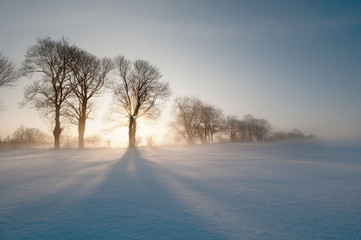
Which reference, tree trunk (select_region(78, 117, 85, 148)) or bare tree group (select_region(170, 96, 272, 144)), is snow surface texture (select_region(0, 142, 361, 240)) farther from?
bare tree group (select_region(170, 96, 272, 144))

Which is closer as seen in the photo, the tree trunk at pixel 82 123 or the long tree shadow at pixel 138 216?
the long tree shadow at pixel 138 216

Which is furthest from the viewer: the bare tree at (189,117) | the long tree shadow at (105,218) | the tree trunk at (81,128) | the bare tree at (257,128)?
the bare tree at (257,128)

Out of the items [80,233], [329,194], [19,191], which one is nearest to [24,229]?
[80,233]

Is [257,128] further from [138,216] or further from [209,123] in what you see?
[138,216]

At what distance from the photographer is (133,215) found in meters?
2.18

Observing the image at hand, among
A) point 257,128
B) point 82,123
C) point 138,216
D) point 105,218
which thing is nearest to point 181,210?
point 138,216

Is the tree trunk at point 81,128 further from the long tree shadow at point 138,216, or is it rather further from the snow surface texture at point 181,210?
the long tree shadow at point 138,216

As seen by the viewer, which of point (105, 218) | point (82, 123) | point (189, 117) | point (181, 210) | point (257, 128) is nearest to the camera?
point (105, 218)

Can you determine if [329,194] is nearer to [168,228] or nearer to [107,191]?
[168,228]

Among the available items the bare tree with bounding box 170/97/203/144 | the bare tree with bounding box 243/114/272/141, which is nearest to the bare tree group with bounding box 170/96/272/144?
the bare tree with bounding box 170/97/203/144

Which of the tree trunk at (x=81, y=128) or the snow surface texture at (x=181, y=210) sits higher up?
the tree trunk at (x=81, y=128)

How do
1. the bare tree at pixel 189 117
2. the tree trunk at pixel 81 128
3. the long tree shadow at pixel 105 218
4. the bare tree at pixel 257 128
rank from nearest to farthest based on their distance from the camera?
the long tree shadow at pixel 105 218 → the tree trunk at pixel 81 128 → the bare tree at pixel 189 117 → the bare tree at pixel 257 128

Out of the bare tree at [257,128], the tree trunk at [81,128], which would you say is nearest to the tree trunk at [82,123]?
the tree trunk at [81,128]

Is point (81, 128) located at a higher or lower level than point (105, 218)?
higher
